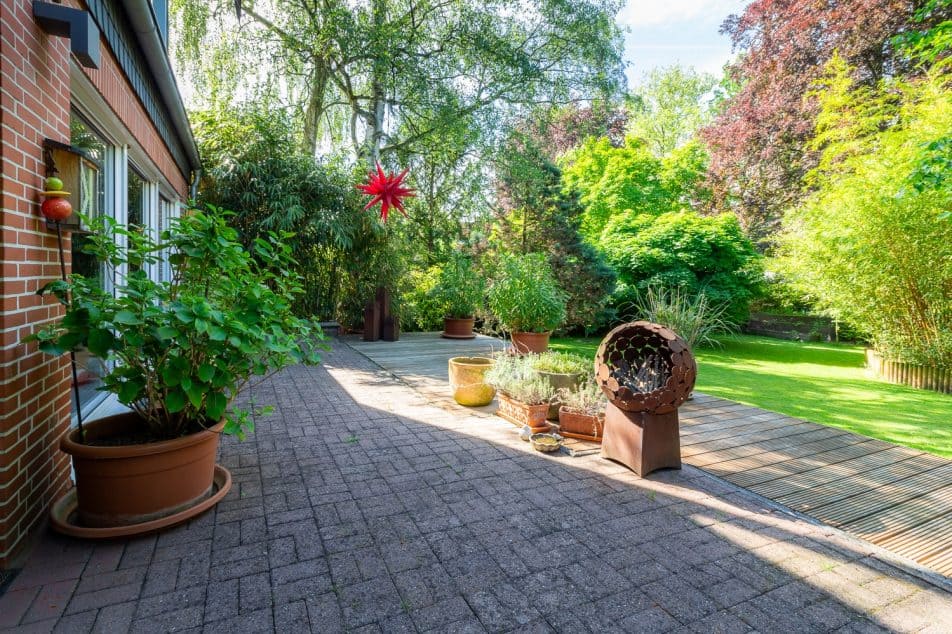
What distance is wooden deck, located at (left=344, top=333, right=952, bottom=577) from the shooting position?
2.29 metres

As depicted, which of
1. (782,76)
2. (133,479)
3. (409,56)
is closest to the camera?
(133,479)

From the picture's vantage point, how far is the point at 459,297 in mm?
9125

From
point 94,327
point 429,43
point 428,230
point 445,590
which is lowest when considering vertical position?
point 445,590

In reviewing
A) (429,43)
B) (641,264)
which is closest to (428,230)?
(429,43)

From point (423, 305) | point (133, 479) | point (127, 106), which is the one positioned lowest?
point (133, 479)

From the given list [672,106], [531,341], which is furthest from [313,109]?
[672,106]

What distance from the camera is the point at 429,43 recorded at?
9039 mm

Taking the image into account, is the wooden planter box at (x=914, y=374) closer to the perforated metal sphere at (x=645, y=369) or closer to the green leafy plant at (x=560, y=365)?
the green leafy plant at (x=560, y=365)

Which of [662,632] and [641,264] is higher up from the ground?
[641,264]

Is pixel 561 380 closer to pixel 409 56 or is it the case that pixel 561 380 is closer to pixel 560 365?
pixel 560 365

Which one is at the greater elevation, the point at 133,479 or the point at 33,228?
the point at 33,228

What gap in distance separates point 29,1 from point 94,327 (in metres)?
1.26

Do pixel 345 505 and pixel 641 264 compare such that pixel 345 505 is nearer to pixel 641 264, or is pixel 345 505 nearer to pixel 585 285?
pixel 585 285

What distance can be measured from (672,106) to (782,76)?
10.5 meters
